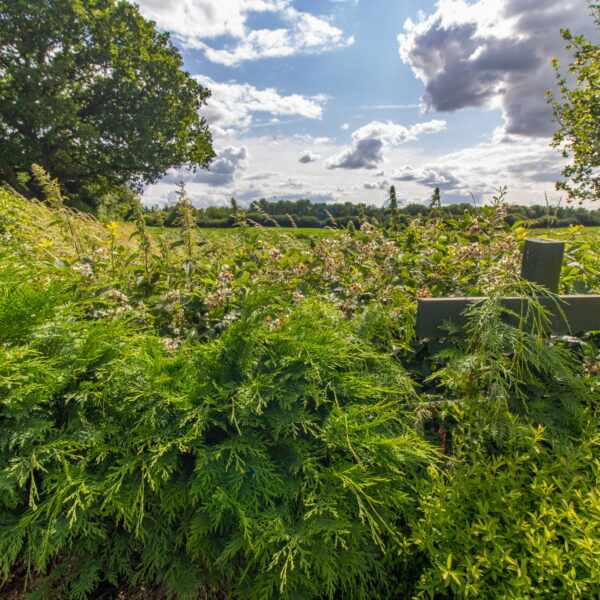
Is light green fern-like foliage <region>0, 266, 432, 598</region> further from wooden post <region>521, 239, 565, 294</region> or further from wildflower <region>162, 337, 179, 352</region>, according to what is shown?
wooden post <region>521, 239, 565, 294</region>

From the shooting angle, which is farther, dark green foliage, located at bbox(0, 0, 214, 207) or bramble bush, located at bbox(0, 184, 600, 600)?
dark green foliage, located at bbox(0, 0, 214, 207)

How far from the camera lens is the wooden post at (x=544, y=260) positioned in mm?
1886

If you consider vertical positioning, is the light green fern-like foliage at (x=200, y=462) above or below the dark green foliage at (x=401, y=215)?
below

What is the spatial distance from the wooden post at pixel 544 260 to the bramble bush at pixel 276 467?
6.1 inches

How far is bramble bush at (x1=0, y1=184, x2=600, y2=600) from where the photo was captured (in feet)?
4.16

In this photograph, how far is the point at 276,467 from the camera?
4.46 feet

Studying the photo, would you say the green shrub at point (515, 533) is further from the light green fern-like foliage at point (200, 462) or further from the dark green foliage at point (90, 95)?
the dark green foliage at point (90, 95)

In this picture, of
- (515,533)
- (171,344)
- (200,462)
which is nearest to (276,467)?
(200,462)

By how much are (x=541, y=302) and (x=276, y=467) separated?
63.0 inches

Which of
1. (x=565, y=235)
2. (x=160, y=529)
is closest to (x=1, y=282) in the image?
(x=160, y=529)

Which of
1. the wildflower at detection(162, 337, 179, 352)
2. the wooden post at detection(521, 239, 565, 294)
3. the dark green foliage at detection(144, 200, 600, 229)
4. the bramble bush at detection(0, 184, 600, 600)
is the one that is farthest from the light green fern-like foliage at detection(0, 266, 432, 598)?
the dark green foliage at detection(144, 200, 600, 229)

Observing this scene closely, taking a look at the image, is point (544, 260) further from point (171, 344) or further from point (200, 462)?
point (171, 344)

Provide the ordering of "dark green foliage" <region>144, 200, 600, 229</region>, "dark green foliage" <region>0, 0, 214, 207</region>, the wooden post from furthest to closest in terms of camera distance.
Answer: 1. "dark green foliage" <region>0, 0, 214, 207</region>
2. "dark green foliage" <region>144, 200, 600, 229</region>
3. the wooden post

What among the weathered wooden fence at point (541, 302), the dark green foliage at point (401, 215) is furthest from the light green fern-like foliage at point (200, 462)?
the dark green foliage at point (401, 215)
